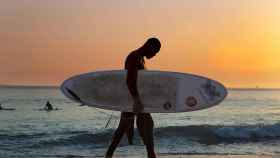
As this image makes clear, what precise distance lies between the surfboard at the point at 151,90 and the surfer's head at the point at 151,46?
787mm

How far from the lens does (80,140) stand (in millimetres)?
20203

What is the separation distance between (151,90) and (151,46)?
3.71ft

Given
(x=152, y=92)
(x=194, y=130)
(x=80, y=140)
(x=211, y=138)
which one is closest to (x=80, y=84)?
(x=152, y=92)

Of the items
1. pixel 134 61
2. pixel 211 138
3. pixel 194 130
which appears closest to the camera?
pixel 134 61

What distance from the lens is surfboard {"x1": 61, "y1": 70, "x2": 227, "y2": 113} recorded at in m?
8.90

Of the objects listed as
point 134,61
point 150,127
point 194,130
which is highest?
point 134,61

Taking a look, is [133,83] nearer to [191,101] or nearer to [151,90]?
[151,90]

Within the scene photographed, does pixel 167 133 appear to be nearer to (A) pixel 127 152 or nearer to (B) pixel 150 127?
(A) pixel 127 152

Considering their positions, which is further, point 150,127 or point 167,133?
point 167,133

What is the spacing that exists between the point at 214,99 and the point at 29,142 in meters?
12.2

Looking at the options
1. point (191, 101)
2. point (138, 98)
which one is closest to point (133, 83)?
point (138, 98)

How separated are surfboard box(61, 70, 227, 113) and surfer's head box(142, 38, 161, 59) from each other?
0.79 m

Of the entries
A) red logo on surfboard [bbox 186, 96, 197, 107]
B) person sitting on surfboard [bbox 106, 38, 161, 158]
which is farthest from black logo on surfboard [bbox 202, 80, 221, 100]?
person sitting on surfboard [bbox 106, 38, 161, 158]

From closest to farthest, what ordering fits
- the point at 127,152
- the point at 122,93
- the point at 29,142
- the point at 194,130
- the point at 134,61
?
the point at 134,61
the point at 122,93
the point at 127,152
the point at 29,142
the point at 194,130
